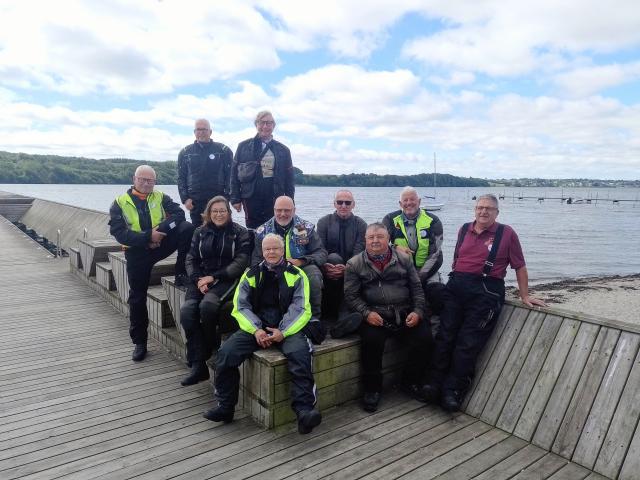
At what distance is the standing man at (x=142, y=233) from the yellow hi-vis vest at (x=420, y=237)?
7.78 feet

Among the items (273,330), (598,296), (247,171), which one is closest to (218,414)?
(273,330)

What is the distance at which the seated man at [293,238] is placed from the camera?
4488 millimetres

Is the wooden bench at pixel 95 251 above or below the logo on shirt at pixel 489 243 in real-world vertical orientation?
below

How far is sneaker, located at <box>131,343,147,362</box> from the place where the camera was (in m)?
5.09

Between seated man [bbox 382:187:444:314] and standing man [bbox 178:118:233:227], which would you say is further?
standing man [bbox 178:118:233:227]

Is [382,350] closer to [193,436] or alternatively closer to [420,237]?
[420,237]

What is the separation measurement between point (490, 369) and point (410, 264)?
115 cm

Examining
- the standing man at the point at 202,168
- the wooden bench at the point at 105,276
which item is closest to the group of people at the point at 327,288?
the standing man at the point at 202,168

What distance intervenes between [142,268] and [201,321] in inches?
49.6

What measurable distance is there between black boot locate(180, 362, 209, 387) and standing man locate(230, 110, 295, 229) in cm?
204

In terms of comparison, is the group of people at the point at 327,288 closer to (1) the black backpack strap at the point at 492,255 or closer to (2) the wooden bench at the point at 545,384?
(1) the black backpack strap at the point at 492,255

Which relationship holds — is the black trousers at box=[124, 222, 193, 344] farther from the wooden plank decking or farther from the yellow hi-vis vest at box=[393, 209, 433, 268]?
the yellow hi-vis vest at box=[393, 209, 433, 268]

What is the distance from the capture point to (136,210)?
4988 mm

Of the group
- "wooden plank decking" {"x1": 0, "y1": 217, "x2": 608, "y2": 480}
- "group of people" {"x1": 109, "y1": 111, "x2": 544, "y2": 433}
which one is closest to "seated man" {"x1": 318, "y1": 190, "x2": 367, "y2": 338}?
"group of people" {"x1": 109, "y1": 111, "x2": 544, "y2": 433}
